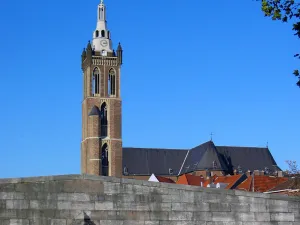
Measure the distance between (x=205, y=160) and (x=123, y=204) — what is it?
89.4 m

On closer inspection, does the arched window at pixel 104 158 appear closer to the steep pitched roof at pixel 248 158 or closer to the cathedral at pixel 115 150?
the cathedral at pixel 115 150

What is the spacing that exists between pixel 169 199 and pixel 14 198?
342 cm

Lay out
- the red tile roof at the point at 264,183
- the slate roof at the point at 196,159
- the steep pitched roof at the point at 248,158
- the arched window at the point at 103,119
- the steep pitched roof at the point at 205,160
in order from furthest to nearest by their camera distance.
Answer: the steep pitched roof at the point at 248,158
the slate roof at the point at 196,159
the steep pitched roof at the point at 205,160
the arched window at the point at 103,119
the red tile roof at the point at 264,183

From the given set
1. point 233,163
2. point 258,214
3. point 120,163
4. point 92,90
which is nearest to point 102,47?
point 92,90

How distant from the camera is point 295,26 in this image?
1356 centimetres

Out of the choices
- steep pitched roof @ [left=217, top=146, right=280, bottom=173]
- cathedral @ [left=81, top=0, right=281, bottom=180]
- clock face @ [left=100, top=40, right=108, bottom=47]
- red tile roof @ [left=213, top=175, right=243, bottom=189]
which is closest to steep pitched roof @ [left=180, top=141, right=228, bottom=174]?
cathedral @ [left=81, top=0, right=281, bottom=180]

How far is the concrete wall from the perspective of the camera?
1477cm

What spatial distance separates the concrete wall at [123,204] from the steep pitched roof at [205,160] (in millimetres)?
86892

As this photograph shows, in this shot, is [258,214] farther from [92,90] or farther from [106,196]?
[92,90]

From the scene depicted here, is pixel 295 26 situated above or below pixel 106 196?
above

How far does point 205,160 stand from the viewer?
341 ft

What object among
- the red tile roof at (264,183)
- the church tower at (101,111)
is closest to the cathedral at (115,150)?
the church tower at (101,111)

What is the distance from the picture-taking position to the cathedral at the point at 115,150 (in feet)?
314

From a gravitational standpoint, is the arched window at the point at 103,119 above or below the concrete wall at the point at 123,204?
above
